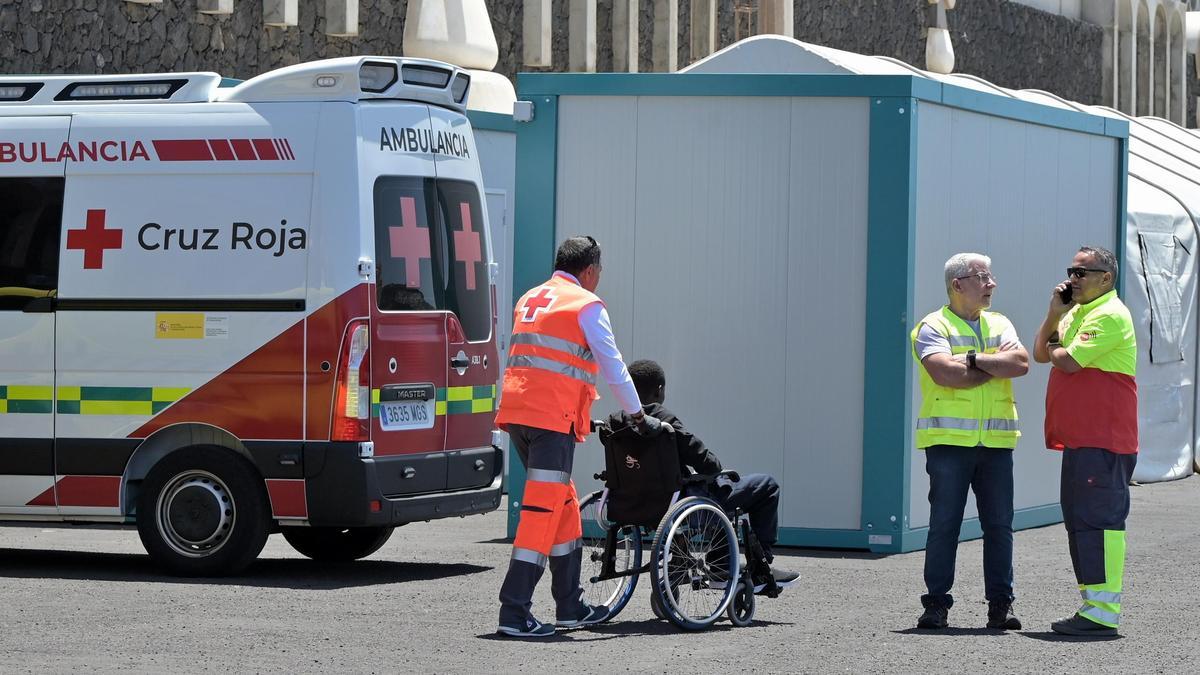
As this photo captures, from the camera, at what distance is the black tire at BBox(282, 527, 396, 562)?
11.5 meters

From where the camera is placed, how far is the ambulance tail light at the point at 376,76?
10406 mm

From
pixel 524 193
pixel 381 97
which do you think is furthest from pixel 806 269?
pixel 381 97

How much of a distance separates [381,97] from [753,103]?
2.53 metres

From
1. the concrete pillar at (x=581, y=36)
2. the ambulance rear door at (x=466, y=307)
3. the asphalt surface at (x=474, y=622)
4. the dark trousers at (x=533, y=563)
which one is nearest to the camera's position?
the asphalt surface at (x=474, y=622)

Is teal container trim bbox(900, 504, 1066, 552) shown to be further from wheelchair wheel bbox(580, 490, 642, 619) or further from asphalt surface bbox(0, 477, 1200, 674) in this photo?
wheelchair wheel bbox(580, 490, 642, 619)

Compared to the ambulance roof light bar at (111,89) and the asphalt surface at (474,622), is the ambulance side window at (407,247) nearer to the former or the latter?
the ambulance roof light bar at (111,89)

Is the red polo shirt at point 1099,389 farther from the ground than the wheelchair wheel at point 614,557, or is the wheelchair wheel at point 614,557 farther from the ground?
the red polo shirt at point 1099,389

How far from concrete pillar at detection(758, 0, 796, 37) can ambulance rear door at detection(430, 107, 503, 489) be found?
17.5 m

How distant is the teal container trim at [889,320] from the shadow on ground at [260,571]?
2322 millimetres

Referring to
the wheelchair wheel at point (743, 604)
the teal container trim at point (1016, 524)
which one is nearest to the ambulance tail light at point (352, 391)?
the wheelchair wheel at point (743, 604)

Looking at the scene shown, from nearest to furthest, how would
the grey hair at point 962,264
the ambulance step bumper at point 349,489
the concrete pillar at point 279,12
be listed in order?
the grey hair at point 962,264
the ambulance step bumper at point 349,489
the concrete pillar at point 279,12

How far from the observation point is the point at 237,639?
8.47 m

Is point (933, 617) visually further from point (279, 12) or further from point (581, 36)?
point (581, 36)

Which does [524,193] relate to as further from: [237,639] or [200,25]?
[200,25]
